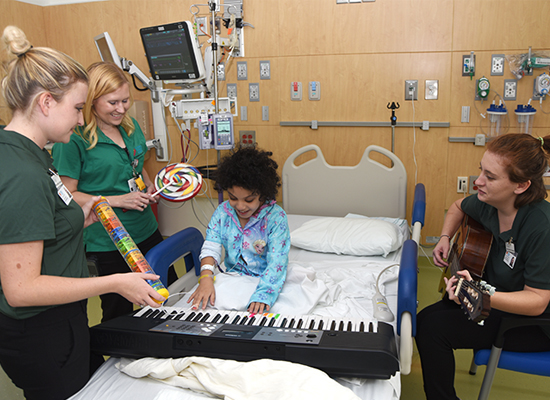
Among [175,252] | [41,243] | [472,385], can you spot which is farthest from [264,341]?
[472,385]

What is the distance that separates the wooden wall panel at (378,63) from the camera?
3.25 metres

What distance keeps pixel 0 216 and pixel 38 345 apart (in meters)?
0.40

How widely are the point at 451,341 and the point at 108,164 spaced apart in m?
1.67

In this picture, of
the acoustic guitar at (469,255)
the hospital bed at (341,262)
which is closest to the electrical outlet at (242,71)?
the hospital bed at (341,262)

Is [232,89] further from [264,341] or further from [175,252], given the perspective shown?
[264,341]

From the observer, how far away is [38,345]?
1.19 meters

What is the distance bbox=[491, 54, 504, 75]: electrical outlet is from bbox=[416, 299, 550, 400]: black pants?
87.9 inches

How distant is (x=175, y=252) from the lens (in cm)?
204

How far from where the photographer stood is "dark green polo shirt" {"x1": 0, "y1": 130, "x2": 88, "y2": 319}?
102 cm

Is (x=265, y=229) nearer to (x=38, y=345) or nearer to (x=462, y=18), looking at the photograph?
(x=38, y=345)

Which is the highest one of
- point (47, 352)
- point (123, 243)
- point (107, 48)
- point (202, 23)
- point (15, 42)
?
point (202, 23)

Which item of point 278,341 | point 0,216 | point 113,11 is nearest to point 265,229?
point 278,341

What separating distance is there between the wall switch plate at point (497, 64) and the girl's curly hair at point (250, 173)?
229cm

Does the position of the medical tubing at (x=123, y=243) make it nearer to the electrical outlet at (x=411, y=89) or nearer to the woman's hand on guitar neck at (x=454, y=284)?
the woman's hand on guitar neck at (x=454, y=284)
